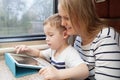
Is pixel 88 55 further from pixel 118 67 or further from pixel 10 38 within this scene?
pixel 10 38

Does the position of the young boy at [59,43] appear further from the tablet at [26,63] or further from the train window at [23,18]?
the train window at [23,18]

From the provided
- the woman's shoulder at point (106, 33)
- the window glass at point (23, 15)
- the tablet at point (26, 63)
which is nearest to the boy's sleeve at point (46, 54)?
the tablet at point (26, 63)

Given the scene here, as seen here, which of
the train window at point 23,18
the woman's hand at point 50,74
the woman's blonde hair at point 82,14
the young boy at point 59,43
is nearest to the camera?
the woman's hand at point 50,74

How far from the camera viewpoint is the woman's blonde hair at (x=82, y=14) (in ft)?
3.48

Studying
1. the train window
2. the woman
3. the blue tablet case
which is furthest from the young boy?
the train window

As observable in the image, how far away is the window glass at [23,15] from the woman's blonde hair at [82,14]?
62 centimetres

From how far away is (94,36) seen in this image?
110 cm

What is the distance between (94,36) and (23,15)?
758 millimetres

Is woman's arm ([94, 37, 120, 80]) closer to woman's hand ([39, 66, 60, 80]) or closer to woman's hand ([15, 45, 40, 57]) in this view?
woman's hand ([39, 66, 60, 80])

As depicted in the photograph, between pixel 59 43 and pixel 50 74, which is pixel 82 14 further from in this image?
pixel 50 74

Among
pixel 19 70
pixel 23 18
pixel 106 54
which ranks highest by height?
pixel 23 18

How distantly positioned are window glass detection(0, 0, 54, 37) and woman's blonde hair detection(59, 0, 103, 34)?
62cm

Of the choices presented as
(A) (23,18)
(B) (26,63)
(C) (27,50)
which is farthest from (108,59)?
(A) (23,18)

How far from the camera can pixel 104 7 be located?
167 centimetres
